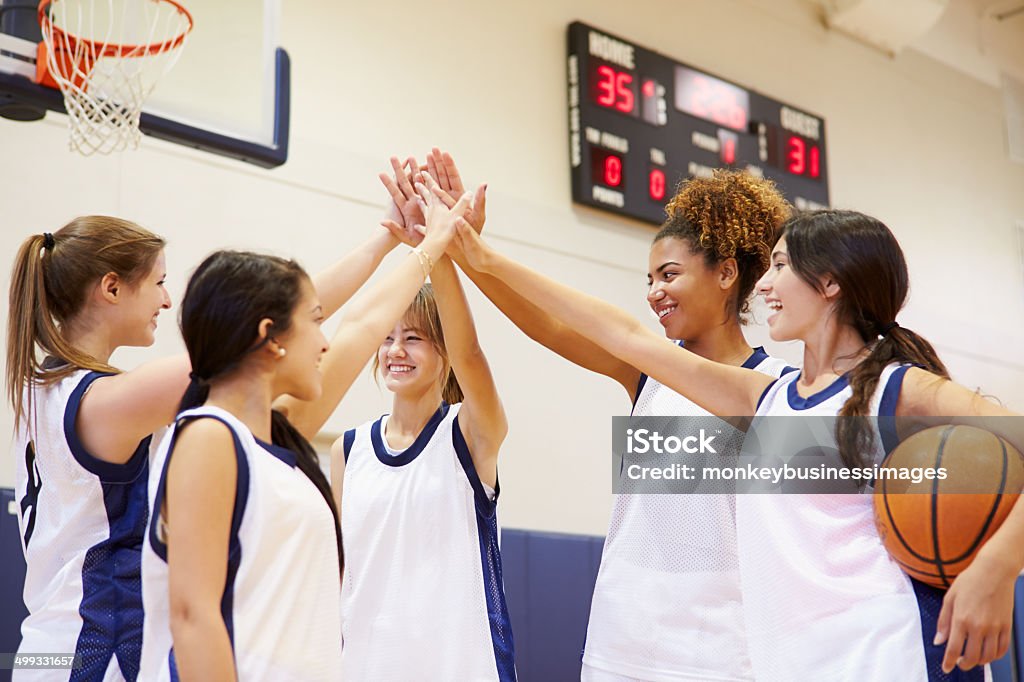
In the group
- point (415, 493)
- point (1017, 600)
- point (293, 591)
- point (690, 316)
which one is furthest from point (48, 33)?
point (1017, 600)

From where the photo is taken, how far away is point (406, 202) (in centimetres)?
324

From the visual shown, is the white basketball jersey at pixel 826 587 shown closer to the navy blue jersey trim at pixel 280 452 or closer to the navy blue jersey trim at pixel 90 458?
the navy blue jersey trim at pixel 280 452

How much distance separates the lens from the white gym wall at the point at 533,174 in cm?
491

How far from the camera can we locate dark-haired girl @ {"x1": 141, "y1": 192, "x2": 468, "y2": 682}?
5.78ft

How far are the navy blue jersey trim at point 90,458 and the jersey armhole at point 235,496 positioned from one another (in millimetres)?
505

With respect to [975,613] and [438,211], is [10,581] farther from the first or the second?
[975,613]

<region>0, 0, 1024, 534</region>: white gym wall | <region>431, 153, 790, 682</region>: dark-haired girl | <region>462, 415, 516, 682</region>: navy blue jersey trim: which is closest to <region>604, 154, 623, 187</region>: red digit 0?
<region>0, 0, 1024, 534</region>: white gym wall

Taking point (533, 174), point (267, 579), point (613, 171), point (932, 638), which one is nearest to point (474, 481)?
point (267, 579)

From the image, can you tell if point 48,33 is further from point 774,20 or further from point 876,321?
point 774,20

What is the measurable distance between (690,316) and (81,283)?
60.6 inches

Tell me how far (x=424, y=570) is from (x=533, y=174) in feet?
13.0

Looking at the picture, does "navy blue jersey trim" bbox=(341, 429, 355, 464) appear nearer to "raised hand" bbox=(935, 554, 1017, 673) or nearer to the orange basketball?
the orange basketball

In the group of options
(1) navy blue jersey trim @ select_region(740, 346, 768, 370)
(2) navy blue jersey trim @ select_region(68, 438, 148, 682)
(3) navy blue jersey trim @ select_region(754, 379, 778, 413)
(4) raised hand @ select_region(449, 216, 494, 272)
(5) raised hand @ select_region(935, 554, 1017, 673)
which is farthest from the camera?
(4) raised hand @ select_region(449, 216, 494, 272)

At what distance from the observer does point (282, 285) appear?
1.99m
